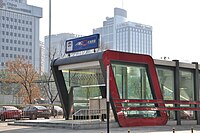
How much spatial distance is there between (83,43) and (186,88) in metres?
8.95

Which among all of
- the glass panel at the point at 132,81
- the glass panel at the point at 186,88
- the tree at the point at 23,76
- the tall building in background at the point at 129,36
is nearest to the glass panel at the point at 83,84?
the glass panel at the point at 132,81

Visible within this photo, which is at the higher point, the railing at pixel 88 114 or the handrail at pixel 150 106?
the handrail at pixel 150 106

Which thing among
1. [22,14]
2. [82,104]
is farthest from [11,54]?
[82,104]

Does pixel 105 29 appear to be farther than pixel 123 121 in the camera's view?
Yes

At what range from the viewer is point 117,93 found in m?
23.0

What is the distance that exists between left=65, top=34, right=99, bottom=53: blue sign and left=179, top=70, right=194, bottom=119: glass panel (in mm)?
7721

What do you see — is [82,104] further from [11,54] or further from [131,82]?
[11,54]

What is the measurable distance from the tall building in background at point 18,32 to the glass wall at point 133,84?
13160cm

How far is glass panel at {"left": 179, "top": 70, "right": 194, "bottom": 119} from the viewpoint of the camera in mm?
28233

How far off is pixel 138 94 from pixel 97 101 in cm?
278

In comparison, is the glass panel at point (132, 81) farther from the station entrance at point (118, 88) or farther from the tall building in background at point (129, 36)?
the tall building in background at point (129, 36)

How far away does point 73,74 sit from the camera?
2747cm

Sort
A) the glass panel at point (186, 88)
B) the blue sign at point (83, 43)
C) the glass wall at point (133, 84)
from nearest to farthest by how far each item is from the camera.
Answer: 1. the glass wall at point (133, 84)
2. the blue sign at point (83, 43)
3. the glass panel at point (186, 88)

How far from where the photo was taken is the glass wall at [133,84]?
23942mm
